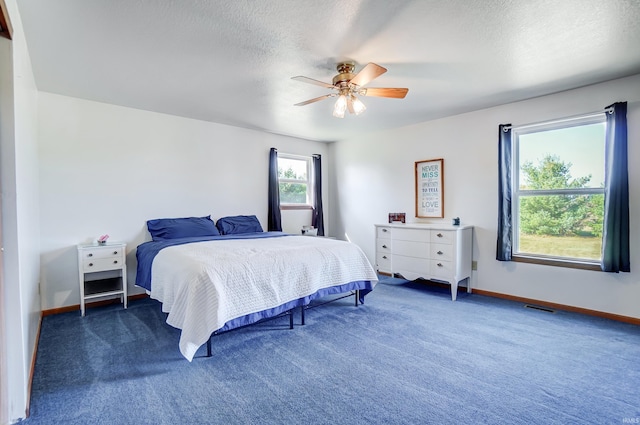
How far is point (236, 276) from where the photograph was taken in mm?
2434

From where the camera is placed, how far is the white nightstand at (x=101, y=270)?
325 centimetres

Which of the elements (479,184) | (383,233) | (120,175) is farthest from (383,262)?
(120,175)

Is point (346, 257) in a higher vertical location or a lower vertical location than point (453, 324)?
higher

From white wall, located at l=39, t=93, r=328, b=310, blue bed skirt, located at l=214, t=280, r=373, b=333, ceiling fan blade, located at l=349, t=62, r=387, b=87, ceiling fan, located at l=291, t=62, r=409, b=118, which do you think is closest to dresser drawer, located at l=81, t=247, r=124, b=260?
white wall, located at l=39, t=93, r=328, b=310

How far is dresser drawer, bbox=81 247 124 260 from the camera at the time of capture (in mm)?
3253

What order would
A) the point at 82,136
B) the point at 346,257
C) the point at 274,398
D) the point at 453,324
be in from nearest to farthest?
the point at 274,398, the point at 453,324, the point at 346,257, the point at 82,136

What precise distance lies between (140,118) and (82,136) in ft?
2.15

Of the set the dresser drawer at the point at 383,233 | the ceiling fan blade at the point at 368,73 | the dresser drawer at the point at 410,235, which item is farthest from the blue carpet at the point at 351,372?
the ceiling fan blade at the point at 368,73

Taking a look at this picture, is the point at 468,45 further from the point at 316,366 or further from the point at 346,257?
the point at 316,366

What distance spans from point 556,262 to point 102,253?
4.92 m

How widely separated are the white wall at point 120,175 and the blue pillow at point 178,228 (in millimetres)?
174

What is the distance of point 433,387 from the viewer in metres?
1.95

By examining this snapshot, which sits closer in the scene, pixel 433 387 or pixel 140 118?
pixel 433 387

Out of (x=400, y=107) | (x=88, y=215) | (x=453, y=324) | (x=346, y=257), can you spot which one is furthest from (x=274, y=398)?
(x=400, y=107)
